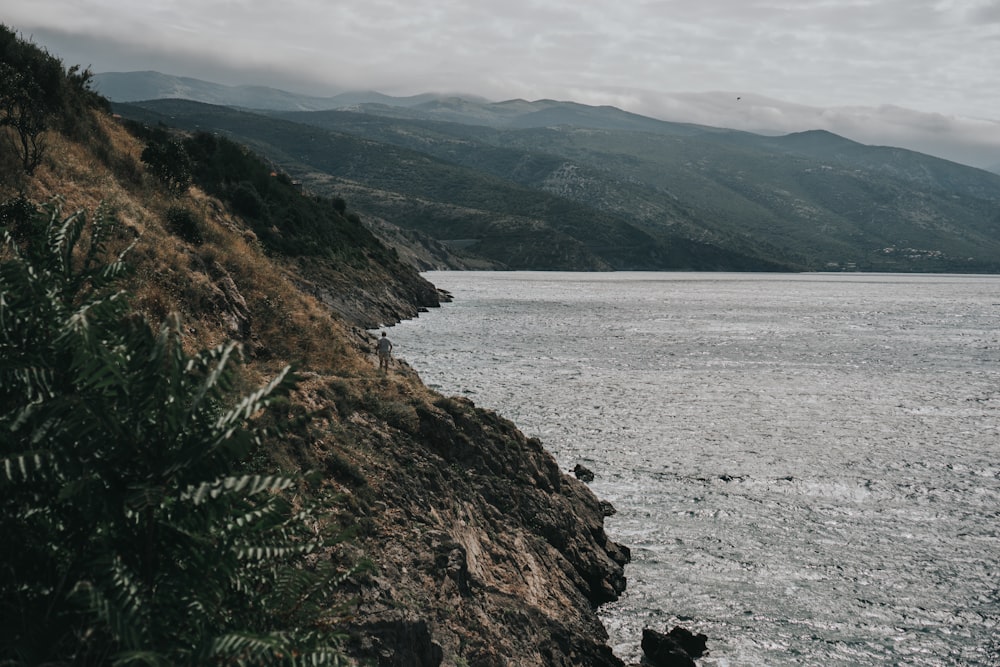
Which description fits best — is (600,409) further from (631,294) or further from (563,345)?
(631,294)

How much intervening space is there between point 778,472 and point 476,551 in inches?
972

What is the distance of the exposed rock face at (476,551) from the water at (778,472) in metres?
2.26

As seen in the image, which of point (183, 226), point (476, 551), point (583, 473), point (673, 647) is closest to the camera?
point (476, 551)

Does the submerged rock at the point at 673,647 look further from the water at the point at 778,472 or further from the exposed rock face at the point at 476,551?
the exposed rock face at the point at 476,551

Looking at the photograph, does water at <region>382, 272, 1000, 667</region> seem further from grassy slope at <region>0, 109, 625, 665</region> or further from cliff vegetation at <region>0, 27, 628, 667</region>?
cliff vegetation at <region>0, 27, 628, 667</region>

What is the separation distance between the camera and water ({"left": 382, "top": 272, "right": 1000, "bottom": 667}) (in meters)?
24.4

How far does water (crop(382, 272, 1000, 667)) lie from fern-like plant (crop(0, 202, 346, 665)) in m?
17.6

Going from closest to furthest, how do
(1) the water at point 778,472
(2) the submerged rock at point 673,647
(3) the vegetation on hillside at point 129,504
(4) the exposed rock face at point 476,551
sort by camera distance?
(3) the vegetation on hillside at point 129,504, (4) the exposed rock face at point 476,551, (2) the submerged rock at point 673,647, (1) the water at point 778,472

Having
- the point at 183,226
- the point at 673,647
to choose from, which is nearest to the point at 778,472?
the point at 673,647

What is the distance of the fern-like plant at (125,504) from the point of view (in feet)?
21.2

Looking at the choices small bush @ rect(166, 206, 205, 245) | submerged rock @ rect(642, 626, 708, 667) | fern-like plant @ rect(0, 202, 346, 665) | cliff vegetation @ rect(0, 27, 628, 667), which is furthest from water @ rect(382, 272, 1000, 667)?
small bush @ rect(166, 206, 205, 245)

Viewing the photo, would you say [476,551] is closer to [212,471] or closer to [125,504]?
[212,471]

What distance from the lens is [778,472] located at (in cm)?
3956

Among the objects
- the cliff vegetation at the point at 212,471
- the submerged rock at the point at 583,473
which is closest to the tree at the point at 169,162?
the cliff vegetation at the point at 212,471
